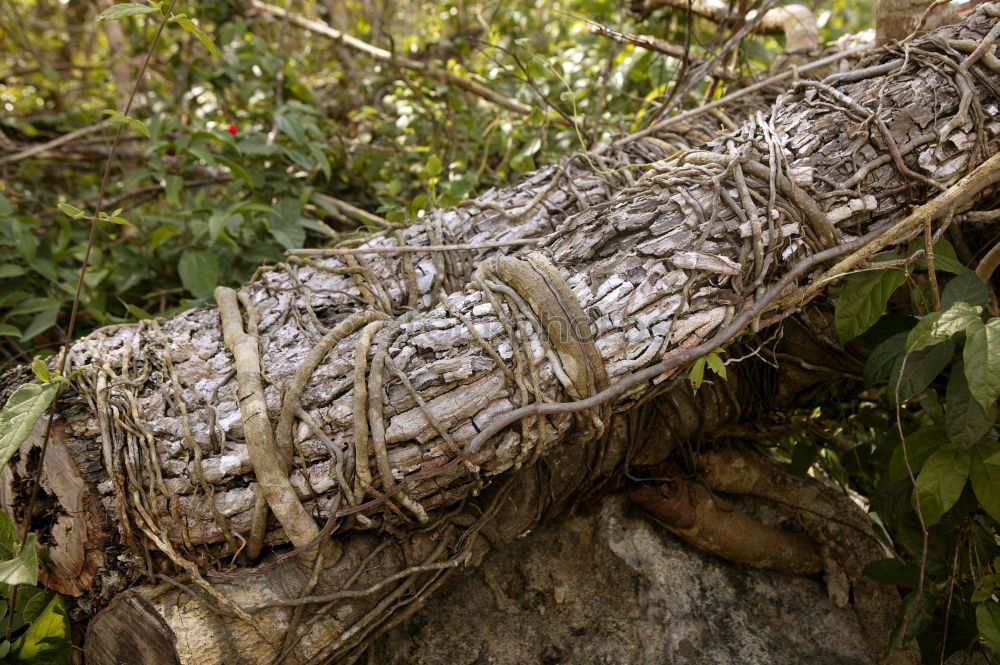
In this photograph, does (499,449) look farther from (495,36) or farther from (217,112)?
(217,112)

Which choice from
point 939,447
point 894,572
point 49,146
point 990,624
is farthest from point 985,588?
point 49,146

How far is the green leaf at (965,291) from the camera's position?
4.57ft

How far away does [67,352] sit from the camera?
4.92 feet

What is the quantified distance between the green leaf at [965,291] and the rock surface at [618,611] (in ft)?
2.93

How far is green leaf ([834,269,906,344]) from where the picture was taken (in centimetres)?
138

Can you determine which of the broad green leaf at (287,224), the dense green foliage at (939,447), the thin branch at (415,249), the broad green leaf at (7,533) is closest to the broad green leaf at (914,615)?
the dense green foliage at (939,447)

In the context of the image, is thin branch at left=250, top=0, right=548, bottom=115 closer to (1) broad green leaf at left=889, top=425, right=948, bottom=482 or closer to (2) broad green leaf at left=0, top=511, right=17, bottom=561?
(1) broad green leaf at left=889, top=425, right=948, bottom=482

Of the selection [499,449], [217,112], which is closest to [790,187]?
[499,449]

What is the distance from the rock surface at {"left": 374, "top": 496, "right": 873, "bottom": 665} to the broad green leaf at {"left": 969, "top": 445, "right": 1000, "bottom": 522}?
642mm

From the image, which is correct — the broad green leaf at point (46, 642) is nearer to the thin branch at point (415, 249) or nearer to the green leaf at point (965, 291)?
the thin branch at point (415, 249)

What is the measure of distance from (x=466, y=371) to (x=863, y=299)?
830mm

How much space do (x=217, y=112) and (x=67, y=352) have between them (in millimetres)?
2013

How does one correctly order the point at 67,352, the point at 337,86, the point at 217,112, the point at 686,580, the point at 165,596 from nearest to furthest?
the point at 165,596 → the point at 67,352 → the point at 686,580 → the point at 217,112 → the point at 337,86

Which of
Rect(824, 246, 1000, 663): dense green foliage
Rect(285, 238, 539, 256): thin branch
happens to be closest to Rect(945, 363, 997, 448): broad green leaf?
Rect(824, 246, 1000, 663): dense green foliage
